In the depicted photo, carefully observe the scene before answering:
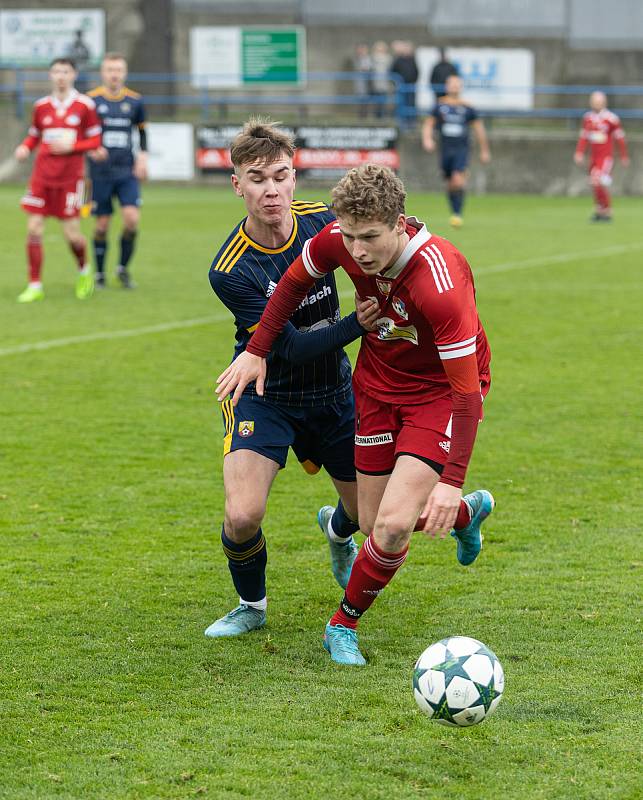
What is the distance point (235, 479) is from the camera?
15.9 feet

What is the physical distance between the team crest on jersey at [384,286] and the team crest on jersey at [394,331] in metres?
0.12

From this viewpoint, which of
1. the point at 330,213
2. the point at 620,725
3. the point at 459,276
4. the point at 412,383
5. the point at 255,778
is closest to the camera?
the point at 255,778

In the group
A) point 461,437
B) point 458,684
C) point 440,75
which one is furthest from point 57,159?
point 440,75

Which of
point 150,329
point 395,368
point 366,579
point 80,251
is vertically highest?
point 395,368

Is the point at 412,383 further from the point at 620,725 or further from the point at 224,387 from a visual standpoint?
the point at 620,725

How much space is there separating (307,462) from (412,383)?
734 millimetres

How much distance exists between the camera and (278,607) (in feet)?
17.2

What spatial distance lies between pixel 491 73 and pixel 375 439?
2855 centimetres

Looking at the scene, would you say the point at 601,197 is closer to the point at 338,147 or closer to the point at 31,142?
the point at 338,147

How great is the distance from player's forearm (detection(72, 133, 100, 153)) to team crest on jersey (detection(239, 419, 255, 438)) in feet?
28.3

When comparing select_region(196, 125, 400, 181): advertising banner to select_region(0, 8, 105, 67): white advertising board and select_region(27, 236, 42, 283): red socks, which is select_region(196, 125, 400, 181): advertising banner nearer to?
select_region(0, 8, 105, 67): white advertising board

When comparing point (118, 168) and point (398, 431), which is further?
point (118, 168)

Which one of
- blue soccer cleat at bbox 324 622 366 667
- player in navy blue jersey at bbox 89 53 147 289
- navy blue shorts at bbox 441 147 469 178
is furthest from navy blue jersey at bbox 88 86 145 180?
blue soccer cleat at bbox 324 622 366 667

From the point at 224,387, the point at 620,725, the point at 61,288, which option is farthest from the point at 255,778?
the point at 61,288
